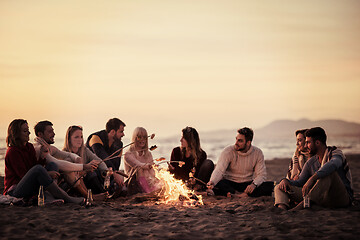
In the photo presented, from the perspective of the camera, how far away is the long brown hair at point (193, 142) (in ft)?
28.8

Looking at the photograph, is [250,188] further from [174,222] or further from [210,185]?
[174,222]

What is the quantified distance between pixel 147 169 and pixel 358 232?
4.49 m

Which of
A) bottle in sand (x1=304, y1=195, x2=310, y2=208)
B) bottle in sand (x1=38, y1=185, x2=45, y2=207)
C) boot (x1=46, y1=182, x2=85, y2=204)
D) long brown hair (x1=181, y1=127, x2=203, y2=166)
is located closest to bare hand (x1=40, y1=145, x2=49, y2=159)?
boot (x1=46, y1=182, x2=85, y2=204)

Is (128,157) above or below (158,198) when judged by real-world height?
above

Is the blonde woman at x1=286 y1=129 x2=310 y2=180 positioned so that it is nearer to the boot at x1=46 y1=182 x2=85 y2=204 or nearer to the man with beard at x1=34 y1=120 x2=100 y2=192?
the man with beard at x1=34 y1=120 x2=100 y2=192

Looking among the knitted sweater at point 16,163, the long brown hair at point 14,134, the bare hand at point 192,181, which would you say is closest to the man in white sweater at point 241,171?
the bare hand at point 192,181

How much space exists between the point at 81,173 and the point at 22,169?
121 cm

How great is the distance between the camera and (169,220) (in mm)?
5977

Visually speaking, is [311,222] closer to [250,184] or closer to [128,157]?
[250,184]

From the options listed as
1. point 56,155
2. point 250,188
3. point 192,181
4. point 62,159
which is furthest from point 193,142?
point 56,155

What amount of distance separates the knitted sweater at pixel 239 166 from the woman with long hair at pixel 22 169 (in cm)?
329

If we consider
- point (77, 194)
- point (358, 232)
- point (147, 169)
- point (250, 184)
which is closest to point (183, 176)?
point (147, 169)

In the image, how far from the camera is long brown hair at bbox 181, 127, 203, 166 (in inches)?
346

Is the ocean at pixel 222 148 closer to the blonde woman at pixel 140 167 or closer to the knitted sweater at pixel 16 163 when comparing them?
the blonde woman at pixel 140 167
